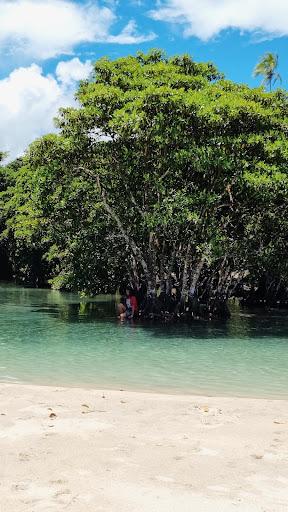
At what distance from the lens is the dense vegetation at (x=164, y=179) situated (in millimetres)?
18922

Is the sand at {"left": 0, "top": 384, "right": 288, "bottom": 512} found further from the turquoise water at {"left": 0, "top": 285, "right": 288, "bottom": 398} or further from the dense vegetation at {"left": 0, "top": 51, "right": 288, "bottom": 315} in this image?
the dense vegetation at {"left": 0, "top": 51, "right": 288, "bottom": 315}

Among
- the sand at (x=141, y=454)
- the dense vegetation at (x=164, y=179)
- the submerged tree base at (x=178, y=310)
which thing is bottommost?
the sand at (x=141, y=454)

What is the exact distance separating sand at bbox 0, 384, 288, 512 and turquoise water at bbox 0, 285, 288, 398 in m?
2.43

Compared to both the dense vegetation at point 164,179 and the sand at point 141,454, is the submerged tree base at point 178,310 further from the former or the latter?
the sand at point 141,454

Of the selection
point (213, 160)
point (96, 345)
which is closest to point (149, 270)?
point (213, 160)

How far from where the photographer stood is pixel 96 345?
A: 52.3ft

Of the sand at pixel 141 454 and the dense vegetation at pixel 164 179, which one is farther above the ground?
the dense vegetation at pixel 164 179

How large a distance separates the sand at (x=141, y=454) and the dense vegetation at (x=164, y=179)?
469 inches

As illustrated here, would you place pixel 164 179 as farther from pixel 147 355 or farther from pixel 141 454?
pixel 141 454

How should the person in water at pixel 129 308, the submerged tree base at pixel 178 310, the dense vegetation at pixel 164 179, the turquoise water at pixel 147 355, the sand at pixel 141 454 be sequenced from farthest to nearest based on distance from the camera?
the person in water at pixel 129 308
the submerged tree base at pixel 178 310
the dense vegetation at pixel 164 179
the turquoise water at pixel 147 355
the sand at pixel 141 454

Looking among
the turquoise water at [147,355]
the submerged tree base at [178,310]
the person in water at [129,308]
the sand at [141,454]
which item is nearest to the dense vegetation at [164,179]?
the submerged tree base at [178,310]

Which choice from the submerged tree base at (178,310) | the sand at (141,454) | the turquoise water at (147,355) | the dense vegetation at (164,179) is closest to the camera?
the sand at (141,454)

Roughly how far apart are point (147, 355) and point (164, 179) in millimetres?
9234

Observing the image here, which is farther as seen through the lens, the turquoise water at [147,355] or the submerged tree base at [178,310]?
the submerged tree base at [178,310]
